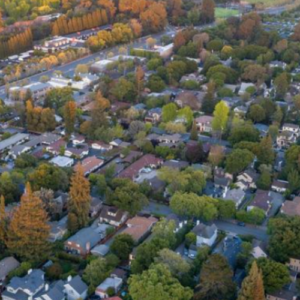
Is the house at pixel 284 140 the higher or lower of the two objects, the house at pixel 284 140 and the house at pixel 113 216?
the lower

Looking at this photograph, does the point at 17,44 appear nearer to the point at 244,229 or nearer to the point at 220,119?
the point at 220,119

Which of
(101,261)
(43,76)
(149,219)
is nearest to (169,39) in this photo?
(43,76)

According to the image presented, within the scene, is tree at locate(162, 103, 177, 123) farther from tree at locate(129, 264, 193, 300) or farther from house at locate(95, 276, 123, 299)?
tree at locate(129, 264, 193, 300)

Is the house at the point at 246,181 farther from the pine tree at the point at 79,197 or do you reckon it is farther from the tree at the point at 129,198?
the pine tree at the point at 79,197

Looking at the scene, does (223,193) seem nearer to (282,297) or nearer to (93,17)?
(282,297)

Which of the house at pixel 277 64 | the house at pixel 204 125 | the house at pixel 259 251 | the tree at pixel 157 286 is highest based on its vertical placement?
the tree at pixel 157 286

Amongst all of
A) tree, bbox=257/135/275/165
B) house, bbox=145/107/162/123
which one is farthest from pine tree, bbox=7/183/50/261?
house, bbox=145/107/162/123

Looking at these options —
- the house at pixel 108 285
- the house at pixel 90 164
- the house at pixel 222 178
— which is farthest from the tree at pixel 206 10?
the house at pixel 108 285

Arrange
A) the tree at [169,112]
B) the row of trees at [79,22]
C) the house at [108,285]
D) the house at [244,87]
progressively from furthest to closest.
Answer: the row of trees at [79,22] < the house at [244,87] < the tree at [169,112] < the house at [108,285]
